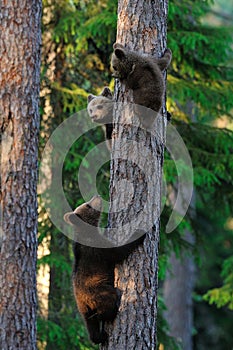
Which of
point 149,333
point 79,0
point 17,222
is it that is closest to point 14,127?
point 17,222

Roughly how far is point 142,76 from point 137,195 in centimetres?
100

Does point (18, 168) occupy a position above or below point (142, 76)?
below

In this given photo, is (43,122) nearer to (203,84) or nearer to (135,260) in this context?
(203,84)

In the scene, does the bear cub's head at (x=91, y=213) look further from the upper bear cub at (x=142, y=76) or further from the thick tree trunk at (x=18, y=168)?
the upper bear cub at (x=142, y=76)

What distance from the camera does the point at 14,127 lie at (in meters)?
6.54

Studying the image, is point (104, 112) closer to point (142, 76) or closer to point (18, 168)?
point (18, 168)

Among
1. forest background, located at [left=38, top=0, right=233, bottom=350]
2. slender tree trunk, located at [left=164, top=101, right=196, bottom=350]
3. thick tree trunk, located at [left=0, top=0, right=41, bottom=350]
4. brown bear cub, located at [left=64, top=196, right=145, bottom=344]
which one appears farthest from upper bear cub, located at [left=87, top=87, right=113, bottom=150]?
slender tree trunk, located at [left=164, top=101, right=196, bottom=350]

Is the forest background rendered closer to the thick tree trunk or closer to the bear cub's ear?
the thick tree trunk

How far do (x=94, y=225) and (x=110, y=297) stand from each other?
108 cm

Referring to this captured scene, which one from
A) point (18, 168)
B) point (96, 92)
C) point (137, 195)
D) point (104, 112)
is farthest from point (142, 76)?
point (96, 92)

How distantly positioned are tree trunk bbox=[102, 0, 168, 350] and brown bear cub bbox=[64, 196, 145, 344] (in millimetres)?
84

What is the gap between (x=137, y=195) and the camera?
17.7 feet

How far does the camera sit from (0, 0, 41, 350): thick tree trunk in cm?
624

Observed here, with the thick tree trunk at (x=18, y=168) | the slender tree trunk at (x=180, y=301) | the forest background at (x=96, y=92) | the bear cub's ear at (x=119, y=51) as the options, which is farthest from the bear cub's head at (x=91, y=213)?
the slender tree trunk at (x=180, y=301)
